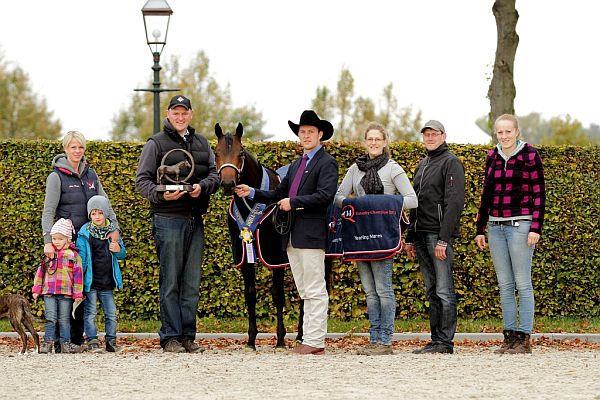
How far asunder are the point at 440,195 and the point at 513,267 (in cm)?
97

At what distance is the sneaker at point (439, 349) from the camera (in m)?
9.71

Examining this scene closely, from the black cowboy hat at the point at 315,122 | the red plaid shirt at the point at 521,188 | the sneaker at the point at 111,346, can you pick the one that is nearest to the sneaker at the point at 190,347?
the sneaker at the point at 111,346

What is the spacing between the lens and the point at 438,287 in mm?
9703

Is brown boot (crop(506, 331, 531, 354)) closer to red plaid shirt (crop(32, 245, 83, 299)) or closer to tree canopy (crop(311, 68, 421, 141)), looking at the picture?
red plaid shirt (crop(32, 245, 83, 299))

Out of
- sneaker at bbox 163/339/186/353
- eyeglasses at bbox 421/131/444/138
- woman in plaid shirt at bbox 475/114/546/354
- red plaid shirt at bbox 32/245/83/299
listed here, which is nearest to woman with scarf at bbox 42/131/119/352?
red plaid shirt at bbox 32/245/83/299

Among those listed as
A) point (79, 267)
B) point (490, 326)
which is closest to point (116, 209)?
point (79, 267)

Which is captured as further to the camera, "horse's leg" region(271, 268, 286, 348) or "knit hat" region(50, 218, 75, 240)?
"horse's leg" region(271, 268, 286, 348)

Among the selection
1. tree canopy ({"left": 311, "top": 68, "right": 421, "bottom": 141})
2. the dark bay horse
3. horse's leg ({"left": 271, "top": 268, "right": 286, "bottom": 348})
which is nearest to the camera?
the dark bay horse

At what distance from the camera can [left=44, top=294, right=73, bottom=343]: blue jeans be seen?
32.8 feet

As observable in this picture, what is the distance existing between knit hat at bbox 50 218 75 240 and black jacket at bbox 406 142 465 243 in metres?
3.34

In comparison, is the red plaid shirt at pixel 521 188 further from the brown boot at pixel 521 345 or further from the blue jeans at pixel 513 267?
the brown boot at pixel 521 345

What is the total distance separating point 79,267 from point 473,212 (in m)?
5.39

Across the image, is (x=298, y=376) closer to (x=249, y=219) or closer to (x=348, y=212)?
(x=348, y=212)

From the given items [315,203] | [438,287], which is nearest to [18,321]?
[315,203]
